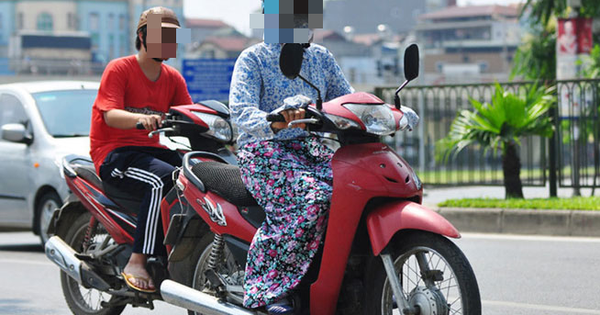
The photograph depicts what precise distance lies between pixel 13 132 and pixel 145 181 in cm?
489

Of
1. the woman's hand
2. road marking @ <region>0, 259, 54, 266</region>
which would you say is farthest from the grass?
the woman's hand

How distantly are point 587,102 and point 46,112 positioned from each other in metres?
6.52

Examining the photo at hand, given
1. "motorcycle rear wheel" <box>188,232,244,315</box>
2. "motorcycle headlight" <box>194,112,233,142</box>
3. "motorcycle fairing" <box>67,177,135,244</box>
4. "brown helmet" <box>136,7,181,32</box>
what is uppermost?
"brown helmet" <box>136,7,181,32</box>

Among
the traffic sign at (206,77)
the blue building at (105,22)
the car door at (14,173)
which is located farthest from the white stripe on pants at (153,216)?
the blue building at (105,22)

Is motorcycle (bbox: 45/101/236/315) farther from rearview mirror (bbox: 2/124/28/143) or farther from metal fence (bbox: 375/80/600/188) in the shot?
metal fence (bbox: 375/80/600/188)

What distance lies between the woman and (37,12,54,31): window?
12715 cm

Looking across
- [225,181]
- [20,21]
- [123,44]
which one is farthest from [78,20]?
[225,181]

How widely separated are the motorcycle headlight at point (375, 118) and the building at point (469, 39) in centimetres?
11996

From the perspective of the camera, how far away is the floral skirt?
4.57 m

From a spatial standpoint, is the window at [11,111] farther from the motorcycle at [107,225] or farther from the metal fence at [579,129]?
the metal fence at [579,129]

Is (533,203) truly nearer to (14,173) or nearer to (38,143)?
(38,143)

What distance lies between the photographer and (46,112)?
34.8ft

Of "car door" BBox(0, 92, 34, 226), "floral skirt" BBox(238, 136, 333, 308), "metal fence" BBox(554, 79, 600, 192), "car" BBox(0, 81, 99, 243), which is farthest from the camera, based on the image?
"metal fence" BBox(554, 79, 600, 192)

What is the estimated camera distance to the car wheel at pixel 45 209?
10320 millimetres
